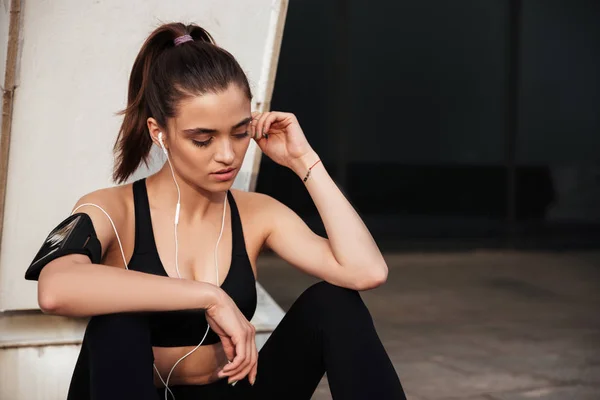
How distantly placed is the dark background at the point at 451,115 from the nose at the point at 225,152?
4688 mm

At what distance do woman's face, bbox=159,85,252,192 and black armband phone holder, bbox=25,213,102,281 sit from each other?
25 cm

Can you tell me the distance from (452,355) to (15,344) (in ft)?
5.63

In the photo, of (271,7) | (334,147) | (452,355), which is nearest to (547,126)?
(334,147)

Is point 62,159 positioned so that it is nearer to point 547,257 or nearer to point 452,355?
point 452,355

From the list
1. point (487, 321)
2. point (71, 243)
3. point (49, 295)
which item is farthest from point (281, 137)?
point (487, 321)

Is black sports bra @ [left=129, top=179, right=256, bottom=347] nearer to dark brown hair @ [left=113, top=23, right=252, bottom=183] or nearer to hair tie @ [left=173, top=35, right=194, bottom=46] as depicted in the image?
dark brown hair @ [left=113, top=23, right=252, bottom=183]

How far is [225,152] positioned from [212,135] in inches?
2.0

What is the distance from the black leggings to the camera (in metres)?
1.71

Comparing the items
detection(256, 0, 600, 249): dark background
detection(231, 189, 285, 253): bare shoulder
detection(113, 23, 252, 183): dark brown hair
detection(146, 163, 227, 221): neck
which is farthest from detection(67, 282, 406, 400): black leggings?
detection(256, 0, 600, 249): dark background

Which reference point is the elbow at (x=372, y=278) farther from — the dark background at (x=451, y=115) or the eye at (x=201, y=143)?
the dark background at (x=451, y=115)

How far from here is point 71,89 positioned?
254cm

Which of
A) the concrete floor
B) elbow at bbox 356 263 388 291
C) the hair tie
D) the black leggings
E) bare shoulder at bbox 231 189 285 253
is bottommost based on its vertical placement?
the concrete floor

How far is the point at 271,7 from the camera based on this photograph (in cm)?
268

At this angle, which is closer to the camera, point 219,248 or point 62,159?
point 219,248
